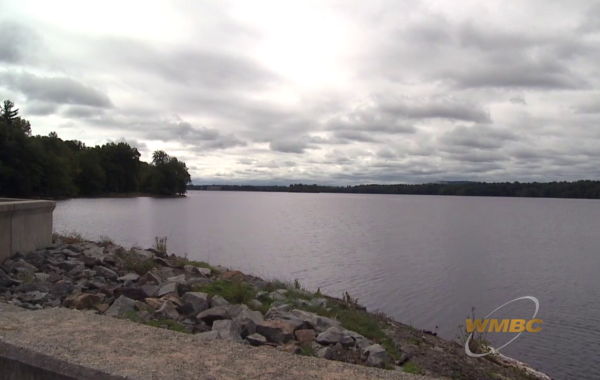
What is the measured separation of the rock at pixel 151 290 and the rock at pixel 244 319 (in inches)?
64.3

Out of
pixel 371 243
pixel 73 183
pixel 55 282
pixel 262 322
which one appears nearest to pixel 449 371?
pixel 262 322

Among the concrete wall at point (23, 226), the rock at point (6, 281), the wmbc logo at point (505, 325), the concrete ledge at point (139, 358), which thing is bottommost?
the wmbc logo at point (505, 325)

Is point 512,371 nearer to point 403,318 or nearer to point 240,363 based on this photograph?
point 403,318

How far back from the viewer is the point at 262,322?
26.1 ft

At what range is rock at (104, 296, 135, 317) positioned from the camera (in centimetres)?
742

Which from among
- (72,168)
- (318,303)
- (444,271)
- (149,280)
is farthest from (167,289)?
(72,168)

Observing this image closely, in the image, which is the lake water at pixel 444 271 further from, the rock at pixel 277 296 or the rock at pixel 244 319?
the rock at pixel 244 319

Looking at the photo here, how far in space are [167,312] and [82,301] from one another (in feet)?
4.26

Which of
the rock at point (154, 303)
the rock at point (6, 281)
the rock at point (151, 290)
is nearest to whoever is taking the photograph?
the rock at point (154, 303)

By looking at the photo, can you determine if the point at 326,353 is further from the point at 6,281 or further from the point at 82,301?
the point at 6,281

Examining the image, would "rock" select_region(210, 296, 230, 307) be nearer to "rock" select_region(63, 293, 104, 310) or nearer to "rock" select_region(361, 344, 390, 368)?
"rock" select_region(63, 293, 104, 310)

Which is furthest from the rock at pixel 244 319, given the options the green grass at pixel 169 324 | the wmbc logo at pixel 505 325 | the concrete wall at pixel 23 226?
the wmbc logo at pixel 505 325

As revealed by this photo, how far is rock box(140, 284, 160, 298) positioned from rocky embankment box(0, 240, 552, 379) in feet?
0.06

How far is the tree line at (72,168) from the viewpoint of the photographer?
226 feet
